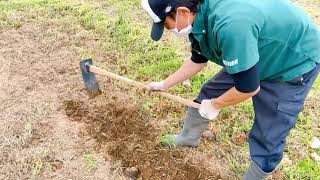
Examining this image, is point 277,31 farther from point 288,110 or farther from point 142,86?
point 142,86

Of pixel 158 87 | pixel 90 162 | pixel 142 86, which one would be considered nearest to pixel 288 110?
pixel 158 87

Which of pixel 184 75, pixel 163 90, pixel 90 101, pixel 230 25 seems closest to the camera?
pixel 230 25

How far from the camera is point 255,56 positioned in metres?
2.16

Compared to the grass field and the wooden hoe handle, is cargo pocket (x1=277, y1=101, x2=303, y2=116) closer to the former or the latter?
the wooden hoe handle

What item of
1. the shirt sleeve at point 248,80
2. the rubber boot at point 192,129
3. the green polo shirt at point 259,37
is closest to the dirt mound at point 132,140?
the rubber boot at point 192,129

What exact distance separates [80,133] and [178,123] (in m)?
0.92

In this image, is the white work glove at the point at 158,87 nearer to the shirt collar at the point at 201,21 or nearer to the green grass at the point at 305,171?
the shirt collar at the point at 201,21

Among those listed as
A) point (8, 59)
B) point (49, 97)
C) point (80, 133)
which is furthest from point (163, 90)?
point (8, 59)

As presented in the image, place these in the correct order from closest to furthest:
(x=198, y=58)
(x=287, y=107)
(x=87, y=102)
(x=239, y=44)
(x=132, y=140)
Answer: (x=239, y=44)
(x=287, y=107)
(x=198, y=58)
(x=132, y=140)
(x=87, y=102)

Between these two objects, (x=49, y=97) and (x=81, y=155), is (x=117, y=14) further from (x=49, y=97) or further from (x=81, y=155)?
(x=81, y=155)

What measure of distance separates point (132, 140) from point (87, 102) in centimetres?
69

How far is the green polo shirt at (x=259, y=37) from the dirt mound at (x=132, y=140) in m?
1.19

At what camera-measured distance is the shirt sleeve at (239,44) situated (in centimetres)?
208

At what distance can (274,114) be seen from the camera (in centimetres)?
267
